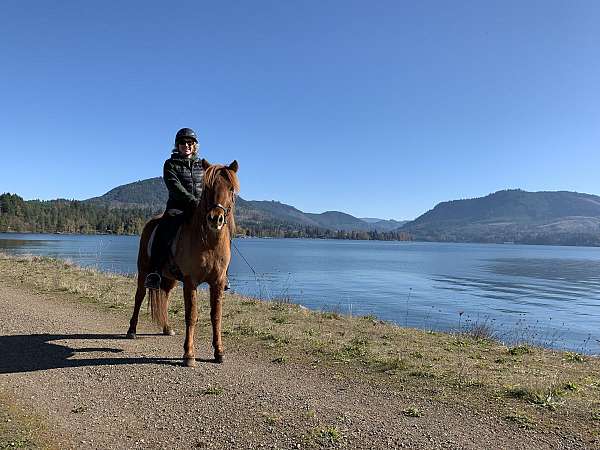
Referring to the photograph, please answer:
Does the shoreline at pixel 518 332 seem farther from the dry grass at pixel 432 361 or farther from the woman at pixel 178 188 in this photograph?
the woman at pixel 178 188

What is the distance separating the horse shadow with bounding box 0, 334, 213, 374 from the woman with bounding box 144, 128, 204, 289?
4.77 ft

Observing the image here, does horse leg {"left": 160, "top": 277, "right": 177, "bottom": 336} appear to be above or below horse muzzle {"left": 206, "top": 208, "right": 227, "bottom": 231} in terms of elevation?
below

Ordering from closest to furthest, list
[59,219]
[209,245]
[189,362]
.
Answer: [189,362] → [209,245] → [59,219]

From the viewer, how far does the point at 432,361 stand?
7750 mm

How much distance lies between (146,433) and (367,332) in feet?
21.3

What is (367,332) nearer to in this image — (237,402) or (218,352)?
(218,352)

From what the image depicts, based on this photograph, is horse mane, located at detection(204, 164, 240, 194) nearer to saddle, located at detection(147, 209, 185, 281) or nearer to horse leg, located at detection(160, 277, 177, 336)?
saddle, located at detection(147, 209, 185, 281)

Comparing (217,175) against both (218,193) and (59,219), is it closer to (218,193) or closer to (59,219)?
(218,193)

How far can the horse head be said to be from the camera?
6.62 metres

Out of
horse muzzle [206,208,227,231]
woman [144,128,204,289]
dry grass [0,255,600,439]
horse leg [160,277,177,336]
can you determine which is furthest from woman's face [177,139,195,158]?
dry grass [0,255,600,439]

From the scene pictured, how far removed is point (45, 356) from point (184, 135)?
4.22 metres

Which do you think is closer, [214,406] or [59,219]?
[214,406]

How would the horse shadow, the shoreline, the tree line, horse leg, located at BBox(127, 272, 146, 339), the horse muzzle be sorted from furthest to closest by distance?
the tree line < the shoreline < horse leg, located at BBox(127, 272, 146, 339) < the horse shadow < the horse muzzle

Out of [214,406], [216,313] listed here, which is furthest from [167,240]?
[214,406]
